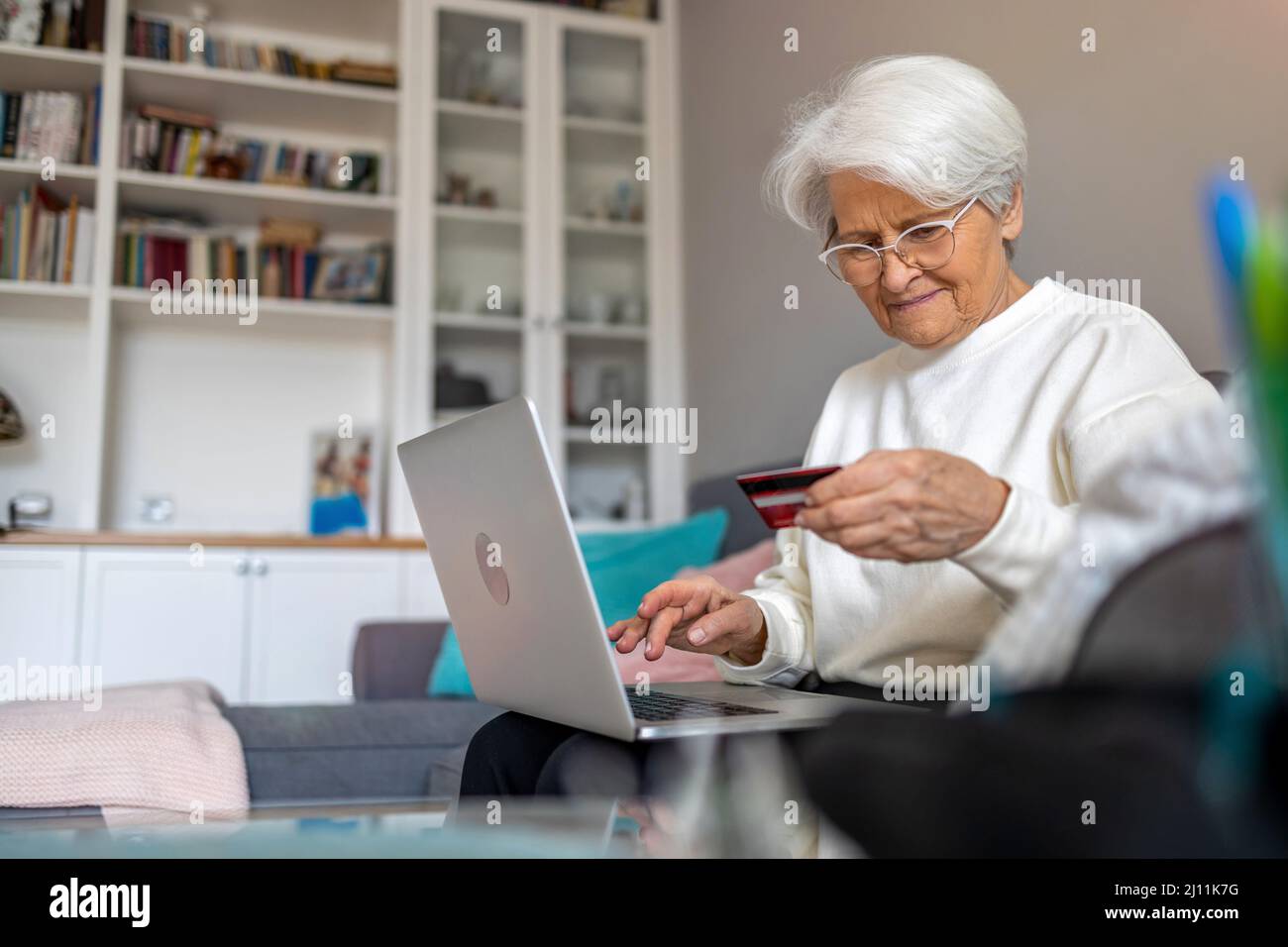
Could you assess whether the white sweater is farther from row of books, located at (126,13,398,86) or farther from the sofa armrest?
row of books, located at (126,13,398,86)

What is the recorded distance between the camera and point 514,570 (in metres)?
0.85

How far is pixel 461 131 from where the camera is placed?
316cm

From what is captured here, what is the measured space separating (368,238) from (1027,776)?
10.3 ft

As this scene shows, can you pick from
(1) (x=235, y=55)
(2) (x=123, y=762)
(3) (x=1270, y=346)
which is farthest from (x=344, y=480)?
(3) (x=1270, y=346)

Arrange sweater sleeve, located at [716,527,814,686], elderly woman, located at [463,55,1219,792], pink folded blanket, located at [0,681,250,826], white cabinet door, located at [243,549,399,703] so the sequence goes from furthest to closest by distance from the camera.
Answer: white cabinet door, located at [243,549,399,703] → pink folded blanket, located at [0,681,250,826] → sweater sleeve, located at [716,527,814,686] → elderly woman, located at [463,55,1219,792]

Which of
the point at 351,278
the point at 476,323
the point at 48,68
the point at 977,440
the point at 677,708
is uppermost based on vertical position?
the point at 48,68

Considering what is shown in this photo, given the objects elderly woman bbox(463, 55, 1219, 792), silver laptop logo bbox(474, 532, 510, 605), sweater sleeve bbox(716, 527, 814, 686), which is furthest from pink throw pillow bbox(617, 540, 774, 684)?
silver laptop logo bbox(474, 532, 510, 605)

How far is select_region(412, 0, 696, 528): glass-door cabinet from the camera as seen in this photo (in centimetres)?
311

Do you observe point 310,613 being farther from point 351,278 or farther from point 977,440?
point 977,440

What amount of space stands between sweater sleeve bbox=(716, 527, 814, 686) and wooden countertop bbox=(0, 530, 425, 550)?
5.74 feet

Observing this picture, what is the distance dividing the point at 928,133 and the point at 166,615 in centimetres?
226

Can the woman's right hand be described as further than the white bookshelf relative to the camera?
No

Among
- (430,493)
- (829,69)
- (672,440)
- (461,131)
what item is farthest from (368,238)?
(430,493)
